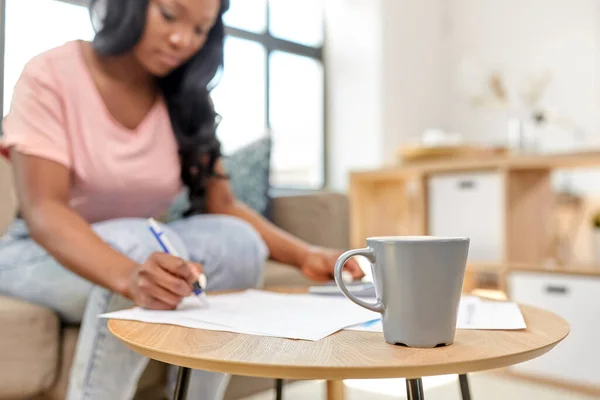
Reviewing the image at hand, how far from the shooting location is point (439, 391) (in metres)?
1.69

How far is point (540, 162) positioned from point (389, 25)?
134cm

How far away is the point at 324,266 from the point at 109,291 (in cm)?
32

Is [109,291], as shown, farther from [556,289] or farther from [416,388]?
[556,289]

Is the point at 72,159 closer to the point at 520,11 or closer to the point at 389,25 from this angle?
the point at 389,25

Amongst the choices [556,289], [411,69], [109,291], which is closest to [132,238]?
[109,291]

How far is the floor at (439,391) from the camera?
1.65 metres

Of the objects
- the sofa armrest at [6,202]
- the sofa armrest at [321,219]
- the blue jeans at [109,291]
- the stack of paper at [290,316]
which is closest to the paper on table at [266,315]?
the stack of paper at [290,316]

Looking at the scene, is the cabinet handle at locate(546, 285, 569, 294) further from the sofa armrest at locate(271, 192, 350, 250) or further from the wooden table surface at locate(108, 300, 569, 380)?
the wooden table surface at locate(108, 300, 569, 380)

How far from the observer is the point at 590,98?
265 cm

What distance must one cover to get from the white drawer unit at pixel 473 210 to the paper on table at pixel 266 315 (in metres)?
1.49

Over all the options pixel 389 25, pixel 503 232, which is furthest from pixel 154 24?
pixel 389 25

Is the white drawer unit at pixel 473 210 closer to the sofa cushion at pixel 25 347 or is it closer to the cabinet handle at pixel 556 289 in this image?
the cabinet handle at pixel 556 289

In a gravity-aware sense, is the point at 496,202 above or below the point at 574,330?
above

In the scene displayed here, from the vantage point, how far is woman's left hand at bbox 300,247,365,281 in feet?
2.92
